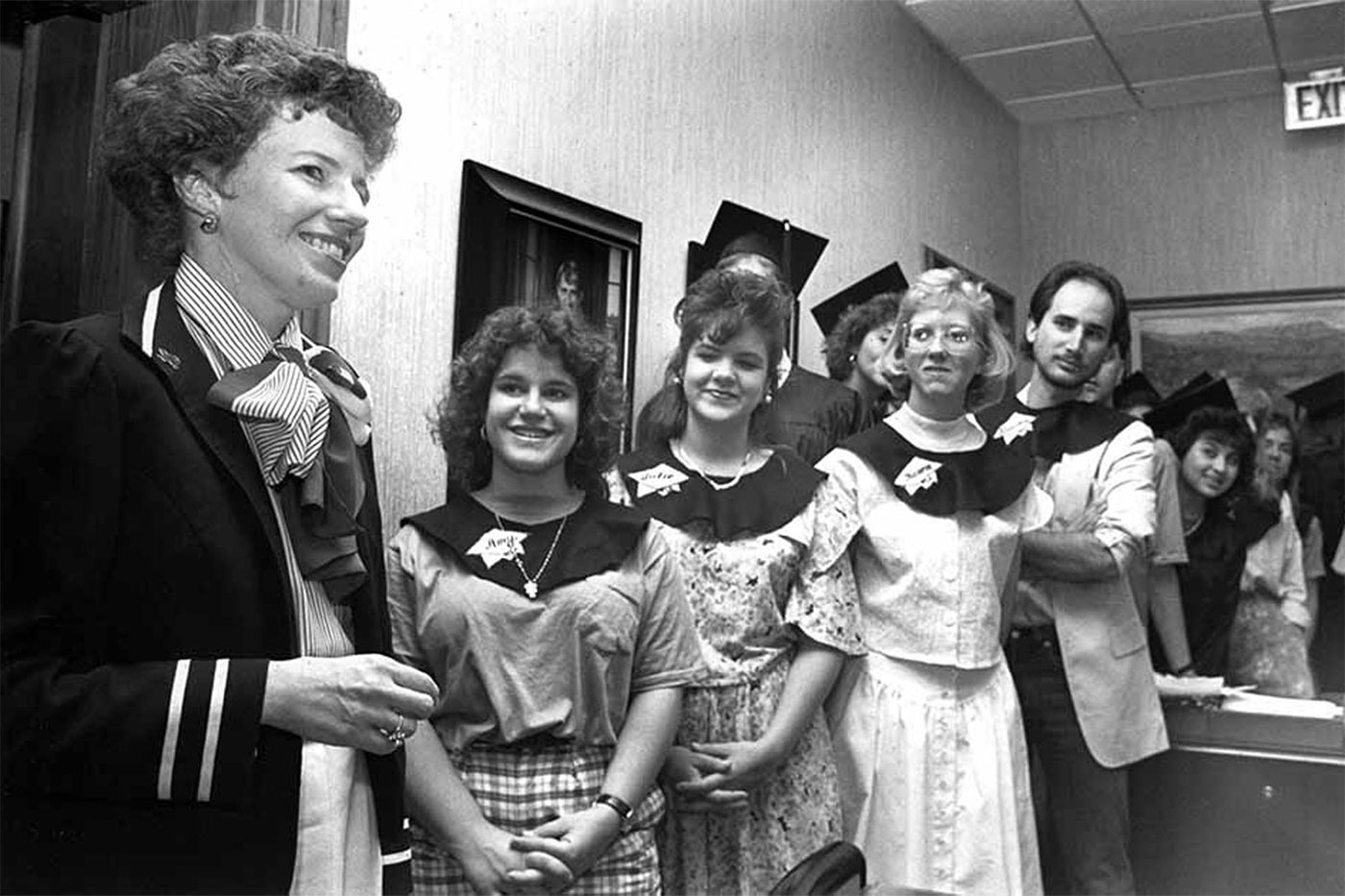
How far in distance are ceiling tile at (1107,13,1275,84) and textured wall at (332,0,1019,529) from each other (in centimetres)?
16

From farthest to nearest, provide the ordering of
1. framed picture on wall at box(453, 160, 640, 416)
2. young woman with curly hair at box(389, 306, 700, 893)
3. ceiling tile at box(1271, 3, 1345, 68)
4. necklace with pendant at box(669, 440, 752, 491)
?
1. ceiling tile at box(1271, 3, 1345, 68)
2. necklace with pendant at box(669, 440, 752, 491)
3. framed picture on wall at box(453, 160, 640, 416)
4. young woman with curly hair at box(389, 306, 700, 893)

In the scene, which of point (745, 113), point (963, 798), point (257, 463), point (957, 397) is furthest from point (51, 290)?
point (963, 798)

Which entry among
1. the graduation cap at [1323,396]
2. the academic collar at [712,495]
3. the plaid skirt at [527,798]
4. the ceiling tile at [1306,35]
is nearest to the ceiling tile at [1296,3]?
the ceiling tile at [1306,35]

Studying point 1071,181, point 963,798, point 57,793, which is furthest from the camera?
point 1071,181

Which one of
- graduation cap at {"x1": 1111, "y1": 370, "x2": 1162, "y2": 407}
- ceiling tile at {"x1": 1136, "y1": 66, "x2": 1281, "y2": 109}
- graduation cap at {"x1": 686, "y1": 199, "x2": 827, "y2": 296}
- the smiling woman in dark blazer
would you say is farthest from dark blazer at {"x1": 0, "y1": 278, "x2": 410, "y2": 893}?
ceiling tile at {"x1": 1136, "y1": 66, "x2": 1281, "y2": 109}

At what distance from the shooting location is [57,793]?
2.03ft

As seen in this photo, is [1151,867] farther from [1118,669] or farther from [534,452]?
[534,452]

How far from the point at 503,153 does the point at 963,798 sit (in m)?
0.85

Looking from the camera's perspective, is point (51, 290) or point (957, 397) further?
point (957, 397)

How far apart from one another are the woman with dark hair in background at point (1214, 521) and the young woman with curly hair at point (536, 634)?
0.65 metres

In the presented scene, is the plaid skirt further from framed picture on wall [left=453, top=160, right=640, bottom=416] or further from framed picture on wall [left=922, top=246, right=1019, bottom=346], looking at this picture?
framed picture on wall [left=922, top=246, right=1019, bottom=346]

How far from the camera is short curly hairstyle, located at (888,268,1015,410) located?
4.15ft

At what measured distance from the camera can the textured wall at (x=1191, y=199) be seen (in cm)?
127

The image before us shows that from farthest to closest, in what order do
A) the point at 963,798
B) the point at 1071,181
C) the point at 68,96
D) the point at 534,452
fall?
1. the point at 1071,181
2. the point at 963,798
3. the point at 534,452
4. the point at 68,96
